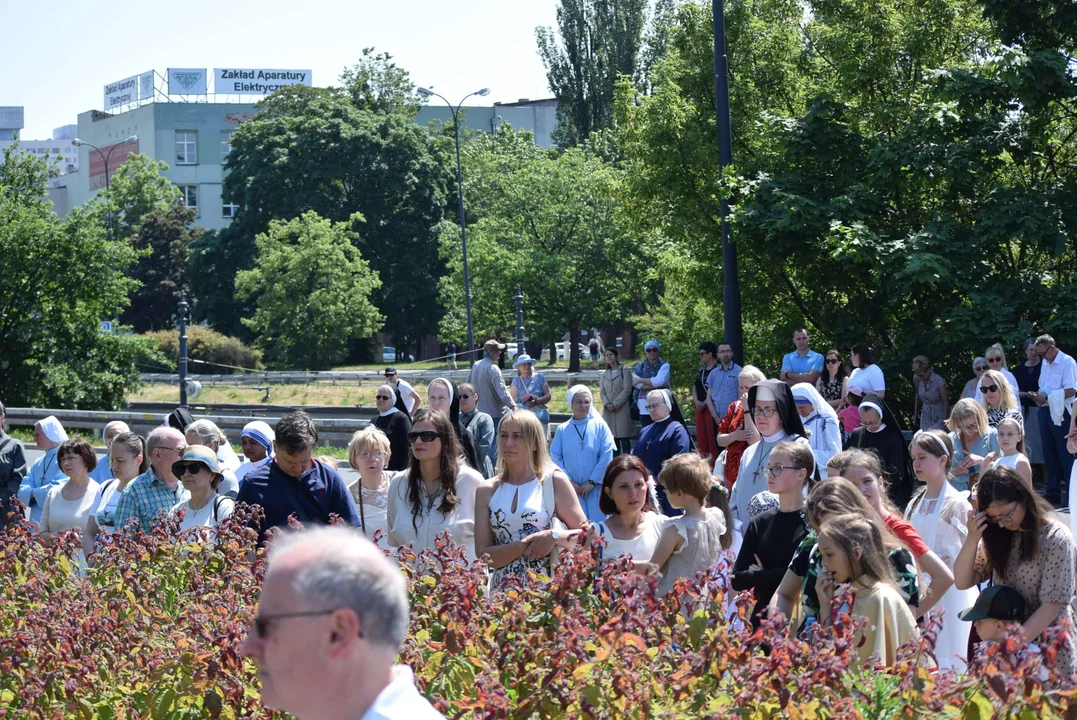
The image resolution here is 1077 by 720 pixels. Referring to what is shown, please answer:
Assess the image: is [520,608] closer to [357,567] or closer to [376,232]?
[357,567]

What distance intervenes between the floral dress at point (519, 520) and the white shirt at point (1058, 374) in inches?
344

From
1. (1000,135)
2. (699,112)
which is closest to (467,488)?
(1000,135)

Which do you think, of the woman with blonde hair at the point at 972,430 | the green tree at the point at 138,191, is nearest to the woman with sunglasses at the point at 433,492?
the woman with blonde hair at the point at 972,430

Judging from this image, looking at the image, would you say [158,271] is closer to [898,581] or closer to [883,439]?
[883,439]

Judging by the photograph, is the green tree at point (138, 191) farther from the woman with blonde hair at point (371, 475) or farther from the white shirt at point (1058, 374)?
the woman with blonde hair at point (371, 475)

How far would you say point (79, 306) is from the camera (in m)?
31.5

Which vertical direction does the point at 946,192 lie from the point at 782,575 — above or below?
above

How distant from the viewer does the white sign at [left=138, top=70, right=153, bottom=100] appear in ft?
410

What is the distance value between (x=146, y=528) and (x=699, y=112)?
1413 centimetres

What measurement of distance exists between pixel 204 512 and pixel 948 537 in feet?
14.2

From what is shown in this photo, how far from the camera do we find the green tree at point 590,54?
2539 inches

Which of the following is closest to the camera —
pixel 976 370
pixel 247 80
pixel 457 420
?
pixel 457 420

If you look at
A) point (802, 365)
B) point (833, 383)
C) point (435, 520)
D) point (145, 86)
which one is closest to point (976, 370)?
point (833, 383)

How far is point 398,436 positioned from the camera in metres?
12.4
